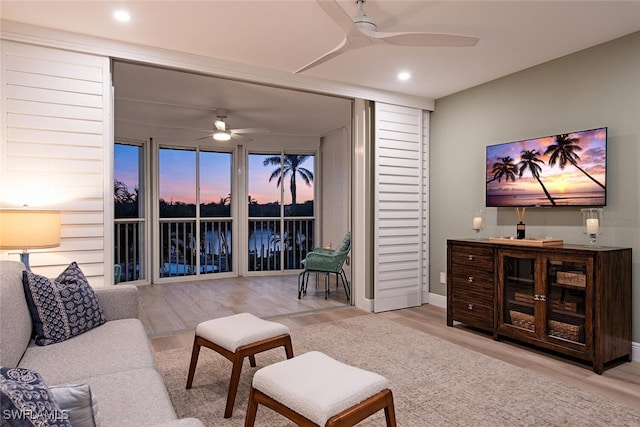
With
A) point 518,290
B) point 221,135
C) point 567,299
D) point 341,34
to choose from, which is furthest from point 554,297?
point 221,135

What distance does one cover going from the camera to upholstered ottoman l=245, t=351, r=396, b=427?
1524 mm

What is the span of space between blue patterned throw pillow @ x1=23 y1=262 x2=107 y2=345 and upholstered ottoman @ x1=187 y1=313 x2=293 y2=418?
64 cm

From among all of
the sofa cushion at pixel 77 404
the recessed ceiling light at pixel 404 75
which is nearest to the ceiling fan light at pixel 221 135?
the recessed ceiling light at pixel 404 75

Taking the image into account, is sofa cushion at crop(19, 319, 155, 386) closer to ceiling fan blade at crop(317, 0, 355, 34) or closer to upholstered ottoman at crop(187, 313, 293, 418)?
upholstered ottoman at crop(187, 313, 293, 418)

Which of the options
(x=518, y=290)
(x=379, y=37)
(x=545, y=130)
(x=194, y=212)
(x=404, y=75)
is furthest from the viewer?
(x=194, y=212)

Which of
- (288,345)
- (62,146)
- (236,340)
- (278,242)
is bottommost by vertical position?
(288,345)

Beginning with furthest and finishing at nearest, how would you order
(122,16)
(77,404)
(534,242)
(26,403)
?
(534,242), (122,16), (77,404), (26,403)

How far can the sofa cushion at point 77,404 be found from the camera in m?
1.06

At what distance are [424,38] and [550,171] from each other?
185cm

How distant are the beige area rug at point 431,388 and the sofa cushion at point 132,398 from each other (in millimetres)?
655

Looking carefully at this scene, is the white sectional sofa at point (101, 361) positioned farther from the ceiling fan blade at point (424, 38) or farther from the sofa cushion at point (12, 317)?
the ceiling fan blade at point (424, 38)

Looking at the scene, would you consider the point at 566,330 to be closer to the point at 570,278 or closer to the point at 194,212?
the point at 570,278

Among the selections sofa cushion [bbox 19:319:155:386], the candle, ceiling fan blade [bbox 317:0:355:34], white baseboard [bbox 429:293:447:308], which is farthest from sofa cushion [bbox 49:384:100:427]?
white baseboard [bbox 429:293:447:308]

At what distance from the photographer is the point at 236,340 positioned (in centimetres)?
223
